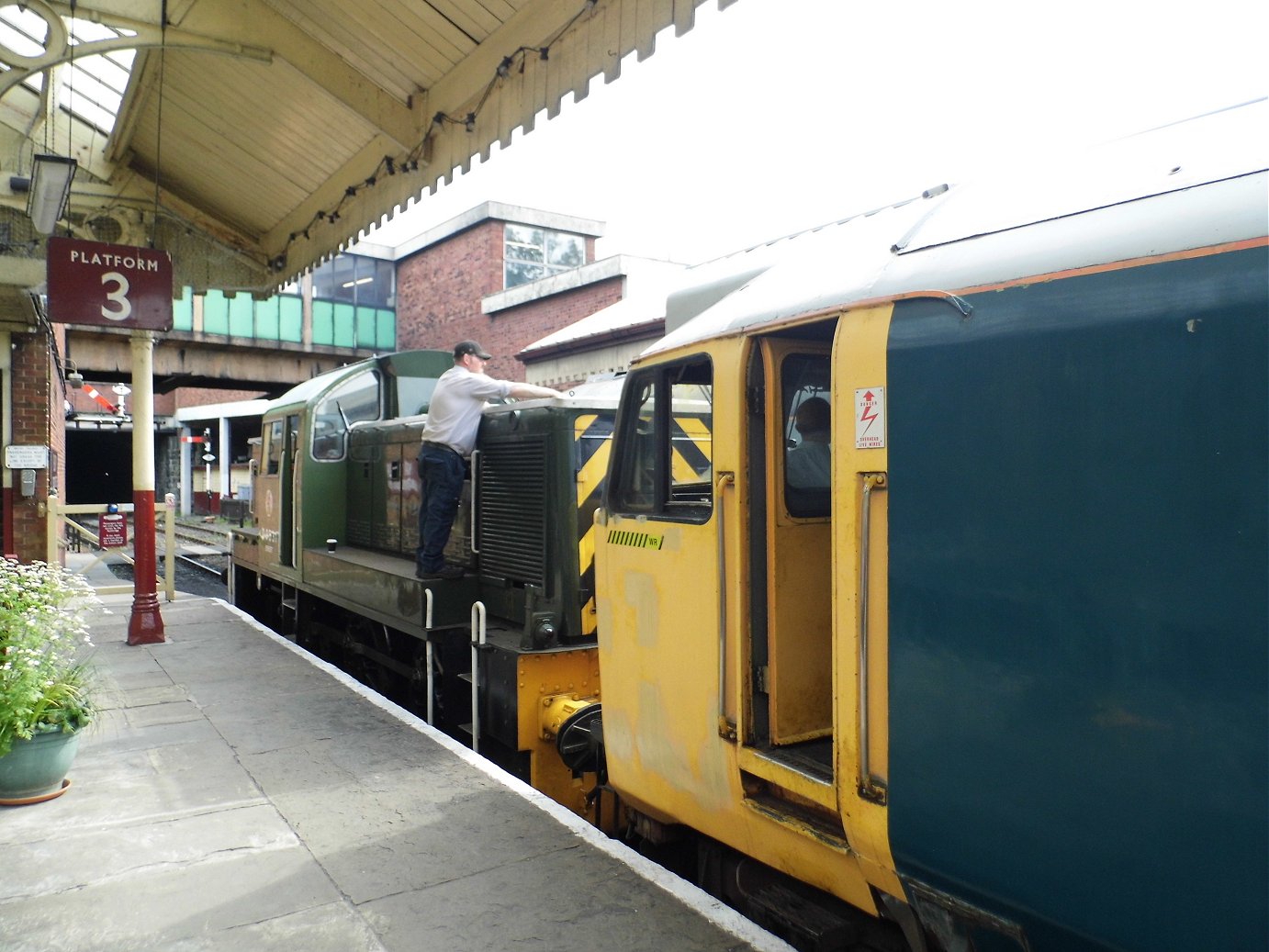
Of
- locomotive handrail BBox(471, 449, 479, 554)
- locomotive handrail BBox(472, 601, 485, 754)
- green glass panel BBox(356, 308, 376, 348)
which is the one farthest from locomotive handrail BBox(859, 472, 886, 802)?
green glass panel BBox(356, 308, 376, 348)

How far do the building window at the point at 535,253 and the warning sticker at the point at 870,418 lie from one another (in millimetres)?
28376

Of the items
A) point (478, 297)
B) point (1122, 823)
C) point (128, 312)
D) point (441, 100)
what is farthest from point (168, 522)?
point (478, 297)

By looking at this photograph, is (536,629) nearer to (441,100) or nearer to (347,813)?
(347,813)

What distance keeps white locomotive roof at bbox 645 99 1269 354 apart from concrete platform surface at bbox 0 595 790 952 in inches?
88.2

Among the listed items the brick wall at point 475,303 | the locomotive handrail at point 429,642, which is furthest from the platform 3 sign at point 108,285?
the brick wall at point 475,303

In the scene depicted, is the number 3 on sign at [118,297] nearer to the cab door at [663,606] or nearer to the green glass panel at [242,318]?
the cab door at [663,606]

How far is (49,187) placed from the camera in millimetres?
6277

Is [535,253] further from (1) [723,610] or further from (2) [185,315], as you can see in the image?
(1) [723,610]

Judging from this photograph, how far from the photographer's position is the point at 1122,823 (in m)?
1.93

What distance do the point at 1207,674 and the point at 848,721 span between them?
0.99m

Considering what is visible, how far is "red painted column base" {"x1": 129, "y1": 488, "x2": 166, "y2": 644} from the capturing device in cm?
818

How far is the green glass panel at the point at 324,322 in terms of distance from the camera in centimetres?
3069

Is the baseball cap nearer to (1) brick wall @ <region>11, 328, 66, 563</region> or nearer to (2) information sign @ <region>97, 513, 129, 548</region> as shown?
(2) information sign @ <region>97, 513, 129, 548</region>

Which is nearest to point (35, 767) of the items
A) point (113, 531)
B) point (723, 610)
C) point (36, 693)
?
point (36, 693)
